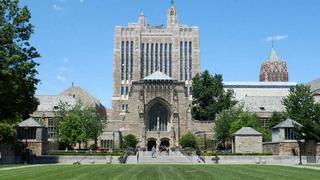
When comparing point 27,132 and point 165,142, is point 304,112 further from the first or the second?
point 165,142

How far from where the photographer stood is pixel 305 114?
4969cm

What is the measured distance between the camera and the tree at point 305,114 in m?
45.7

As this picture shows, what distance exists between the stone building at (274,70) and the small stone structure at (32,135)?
118 meters

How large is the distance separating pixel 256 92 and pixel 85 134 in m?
79.3

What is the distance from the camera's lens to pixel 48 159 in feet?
140

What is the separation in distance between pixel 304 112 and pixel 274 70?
106338mm

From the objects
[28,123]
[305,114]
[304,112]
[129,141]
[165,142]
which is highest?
[304,112]

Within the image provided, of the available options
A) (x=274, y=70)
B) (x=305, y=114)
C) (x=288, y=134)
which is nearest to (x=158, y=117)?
(x=305, y=114)

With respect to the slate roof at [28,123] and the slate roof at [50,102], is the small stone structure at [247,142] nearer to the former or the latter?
the slate roof at [28,123]

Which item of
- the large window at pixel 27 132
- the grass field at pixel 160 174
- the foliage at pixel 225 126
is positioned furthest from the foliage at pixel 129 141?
the grass field at pixel 160 174

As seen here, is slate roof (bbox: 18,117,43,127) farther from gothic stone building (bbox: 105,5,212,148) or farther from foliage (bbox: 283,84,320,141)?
gothic stone building (bbox: 105,5,212,148)

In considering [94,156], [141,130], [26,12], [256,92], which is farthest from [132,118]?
[256,92]

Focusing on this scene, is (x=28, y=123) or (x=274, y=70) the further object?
(x=274, y=70)

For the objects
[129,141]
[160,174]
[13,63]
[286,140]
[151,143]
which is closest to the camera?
[160,174]
